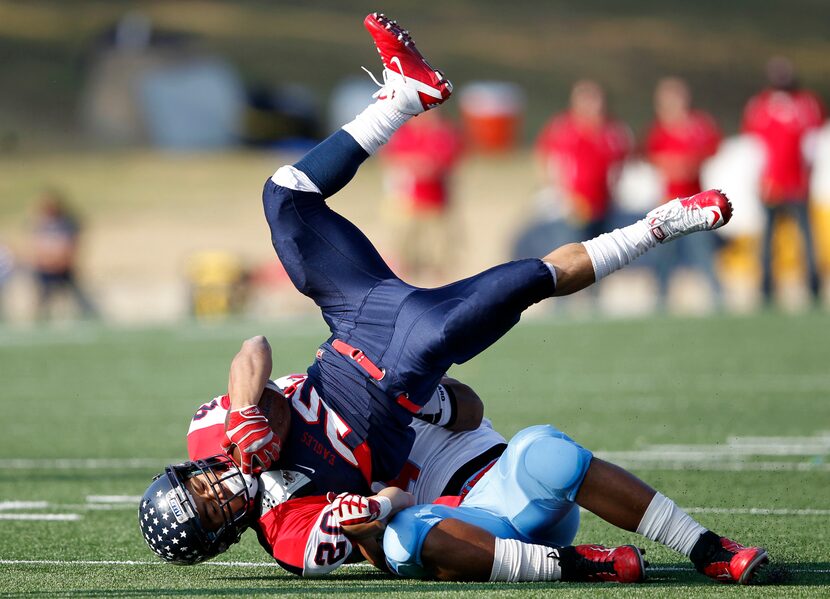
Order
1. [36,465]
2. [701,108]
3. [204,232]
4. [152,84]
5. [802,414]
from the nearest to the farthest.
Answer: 1. [36,465]
2. [802,414]
3. [204,232]
4. [152,84]
5. [701,108]

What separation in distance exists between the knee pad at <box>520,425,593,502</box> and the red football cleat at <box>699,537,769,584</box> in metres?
0.48

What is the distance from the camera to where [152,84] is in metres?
30.6

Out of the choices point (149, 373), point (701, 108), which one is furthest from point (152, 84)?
point (149, 373)

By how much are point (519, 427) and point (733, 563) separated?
3811mm

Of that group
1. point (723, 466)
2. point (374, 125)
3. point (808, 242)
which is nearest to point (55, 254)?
point (808, 242)

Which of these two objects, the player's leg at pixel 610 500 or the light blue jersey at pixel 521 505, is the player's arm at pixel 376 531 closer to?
the light blue jersey at pixel 521 505

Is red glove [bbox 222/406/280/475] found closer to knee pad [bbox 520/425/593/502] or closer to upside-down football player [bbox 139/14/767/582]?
upside-down football player [bbox 139/14/767/582]

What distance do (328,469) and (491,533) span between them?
2.01 feet

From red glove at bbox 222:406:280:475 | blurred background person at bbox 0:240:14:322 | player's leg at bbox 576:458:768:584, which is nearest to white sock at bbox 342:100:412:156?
red glove at bbox 222:406:280:475

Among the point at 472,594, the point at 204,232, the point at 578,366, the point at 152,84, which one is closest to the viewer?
the point at 472,594

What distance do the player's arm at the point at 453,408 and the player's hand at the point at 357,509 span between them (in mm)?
607

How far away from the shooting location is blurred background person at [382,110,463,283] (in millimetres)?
16812

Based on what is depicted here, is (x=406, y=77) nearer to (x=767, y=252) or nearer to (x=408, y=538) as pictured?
(x=408, y=538)

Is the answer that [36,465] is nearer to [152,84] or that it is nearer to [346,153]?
[346,153]
